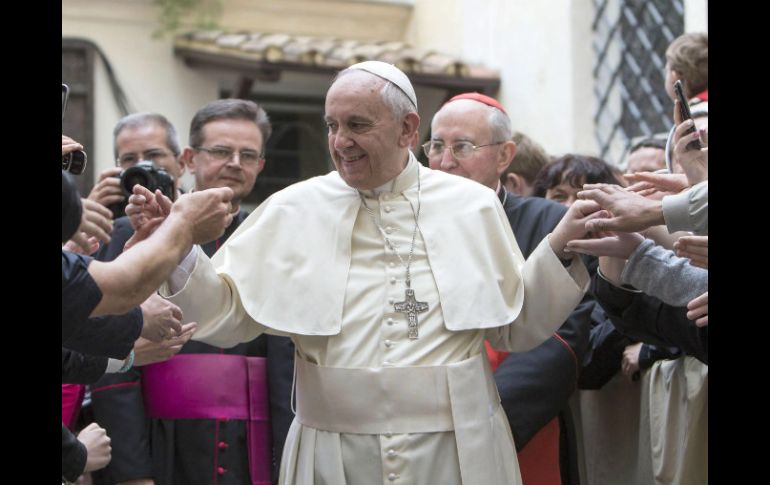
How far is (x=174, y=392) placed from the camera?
13.6 ft

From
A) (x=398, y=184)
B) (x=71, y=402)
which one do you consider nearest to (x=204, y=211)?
(x=398, y=184)

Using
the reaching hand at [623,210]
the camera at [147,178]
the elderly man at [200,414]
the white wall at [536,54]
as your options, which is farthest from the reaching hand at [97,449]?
the white wall at [536,54]

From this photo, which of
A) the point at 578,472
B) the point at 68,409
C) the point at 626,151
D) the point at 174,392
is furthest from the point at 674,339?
the point at 626,151

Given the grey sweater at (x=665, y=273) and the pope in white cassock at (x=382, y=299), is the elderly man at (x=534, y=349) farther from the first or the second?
the grey sweater at (x=665, y=273)

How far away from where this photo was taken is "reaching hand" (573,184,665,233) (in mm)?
3248

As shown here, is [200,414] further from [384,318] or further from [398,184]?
[398,184]

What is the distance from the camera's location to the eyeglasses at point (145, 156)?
483 centimetres

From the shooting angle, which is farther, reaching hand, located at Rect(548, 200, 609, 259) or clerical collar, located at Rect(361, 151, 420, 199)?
clerical collar, located at Rect(361, 151, 420, 199)

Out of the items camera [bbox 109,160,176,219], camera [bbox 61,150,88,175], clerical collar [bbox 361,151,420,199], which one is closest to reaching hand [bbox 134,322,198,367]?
camera [bbox 109,160,176,219]

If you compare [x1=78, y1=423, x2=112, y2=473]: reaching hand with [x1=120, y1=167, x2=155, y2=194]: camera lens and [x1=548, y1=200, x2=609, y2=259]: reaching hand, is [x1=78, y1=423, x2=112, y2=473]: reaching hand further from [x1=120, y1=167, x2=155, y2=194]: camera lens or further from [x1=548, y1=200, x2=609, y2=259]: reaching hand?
[x1=548, y1=200, x2=609, y2=259]: reaching hand

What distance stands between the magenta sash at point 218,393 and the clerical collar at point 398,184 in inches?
36.2
